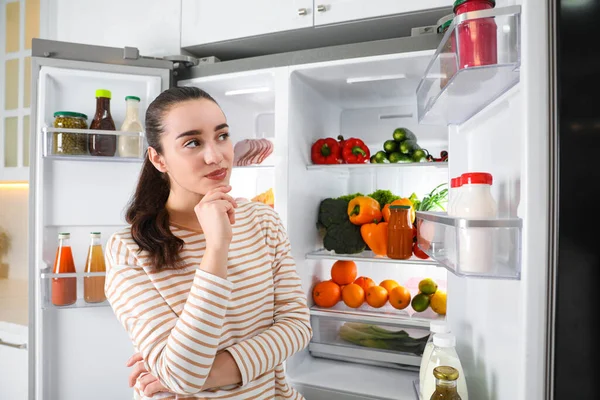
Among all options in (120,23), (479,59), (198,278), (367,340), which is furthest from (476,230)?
(120,23)

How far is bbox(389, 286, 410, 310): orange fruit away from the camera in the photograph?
5.45 feet

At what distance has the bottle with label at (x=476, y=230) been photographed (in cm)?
76

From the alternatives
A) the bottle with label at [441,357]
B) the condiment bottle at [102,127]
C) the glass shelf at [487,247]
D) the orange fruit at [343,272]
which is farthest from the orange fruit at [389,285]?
the condiment bottle at [102,127]

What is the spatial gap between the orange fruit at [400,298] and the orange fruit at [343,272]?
204 millimetres

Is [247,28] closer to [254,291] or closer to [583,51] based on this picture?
[254,291]

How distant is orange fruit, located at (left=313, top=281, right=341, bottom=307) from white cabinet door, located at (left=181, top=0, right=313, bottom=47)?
1.07 m

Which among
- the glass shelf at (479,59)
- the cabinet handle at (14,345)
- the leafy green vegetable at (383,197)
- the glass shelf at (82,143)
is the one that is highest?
the glass shelf at (479,59)

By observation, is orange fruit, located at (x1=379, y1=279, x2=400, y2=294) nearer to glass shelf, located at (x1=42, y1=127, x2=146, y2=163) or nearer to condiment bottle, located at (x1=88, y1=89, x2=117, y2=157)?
glass shelf, located at (x1=42, y1=127, x2=146, y2=163)

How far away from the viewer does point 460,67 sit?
0.80 m

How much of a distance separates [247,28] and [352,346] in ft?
4.56

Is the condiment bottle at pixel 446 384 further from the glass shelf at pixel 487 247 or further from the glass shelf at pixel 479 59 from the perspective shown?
the glass shelf at pixel 479 59

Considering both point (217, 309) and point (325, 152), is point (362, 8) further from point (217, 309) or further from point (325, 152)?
point (217, 309)

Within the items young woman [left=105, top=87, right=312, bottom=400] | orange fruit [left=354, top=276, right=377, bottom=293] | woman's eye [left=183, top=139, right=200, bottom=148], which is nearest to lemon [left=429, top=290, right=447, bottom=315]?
orange fruit [left=354, top=276, right=377, bottom=293]

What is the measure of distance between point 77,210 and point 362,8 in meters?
1.34
